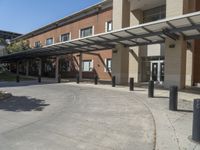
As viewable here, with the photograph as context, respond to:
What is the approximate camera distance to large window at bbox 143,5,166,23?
80.6 feet

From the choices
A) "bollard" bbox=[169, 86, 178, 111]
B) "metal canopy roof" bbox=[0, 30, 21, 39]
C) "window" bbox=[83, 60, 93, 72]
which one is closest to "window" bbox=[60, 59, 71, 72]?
"window" bbox=[83, 60, 93, 72]

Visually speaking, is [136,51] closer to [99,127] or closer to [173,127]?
[173,127]

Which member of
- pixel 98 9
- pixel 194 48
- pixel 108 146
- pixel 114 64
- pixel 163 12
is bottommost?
pixel 108 146

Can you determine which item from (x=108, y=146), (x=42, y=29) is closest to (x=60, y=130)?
(x=108, y=146)

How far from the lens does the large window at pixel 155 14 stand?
24.6 m

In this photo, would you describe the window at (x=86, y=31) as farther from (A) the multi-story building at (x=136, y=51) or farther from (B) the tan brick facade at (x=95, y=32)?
(B) the tan brick facade at (x=95, y=32)

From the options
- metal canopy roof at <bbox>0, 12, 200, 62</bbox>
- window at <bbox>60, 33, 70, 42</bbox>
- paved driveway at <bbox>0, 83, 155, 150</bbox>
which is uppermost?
window at <bbox>60, 33, 70, 42</bbox>

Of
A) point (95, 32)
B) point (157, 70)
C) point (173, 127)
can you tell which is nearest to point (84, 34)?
point (95, 32)

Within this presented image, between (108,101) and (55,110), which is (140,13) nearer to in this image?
(108,101)

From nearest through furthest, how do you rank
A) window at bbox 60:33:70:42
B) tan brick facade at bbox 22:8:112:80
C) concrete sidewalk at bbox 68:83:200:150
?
concrete sidewalk at bbox 68:83:200:150, tan brick facade at bbox 22:8:112:80, window at bbox 60:33:70:42

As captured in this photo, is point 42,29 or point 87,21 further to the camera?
point 42,29

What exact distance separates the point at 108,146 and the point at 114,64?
61.1ft

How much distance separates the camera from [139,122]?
26.7 feet

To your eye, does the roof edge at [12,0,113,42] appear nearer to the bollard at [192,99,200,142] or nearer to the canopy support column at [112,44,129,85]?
the canopy support column at [112,44,129,85]
